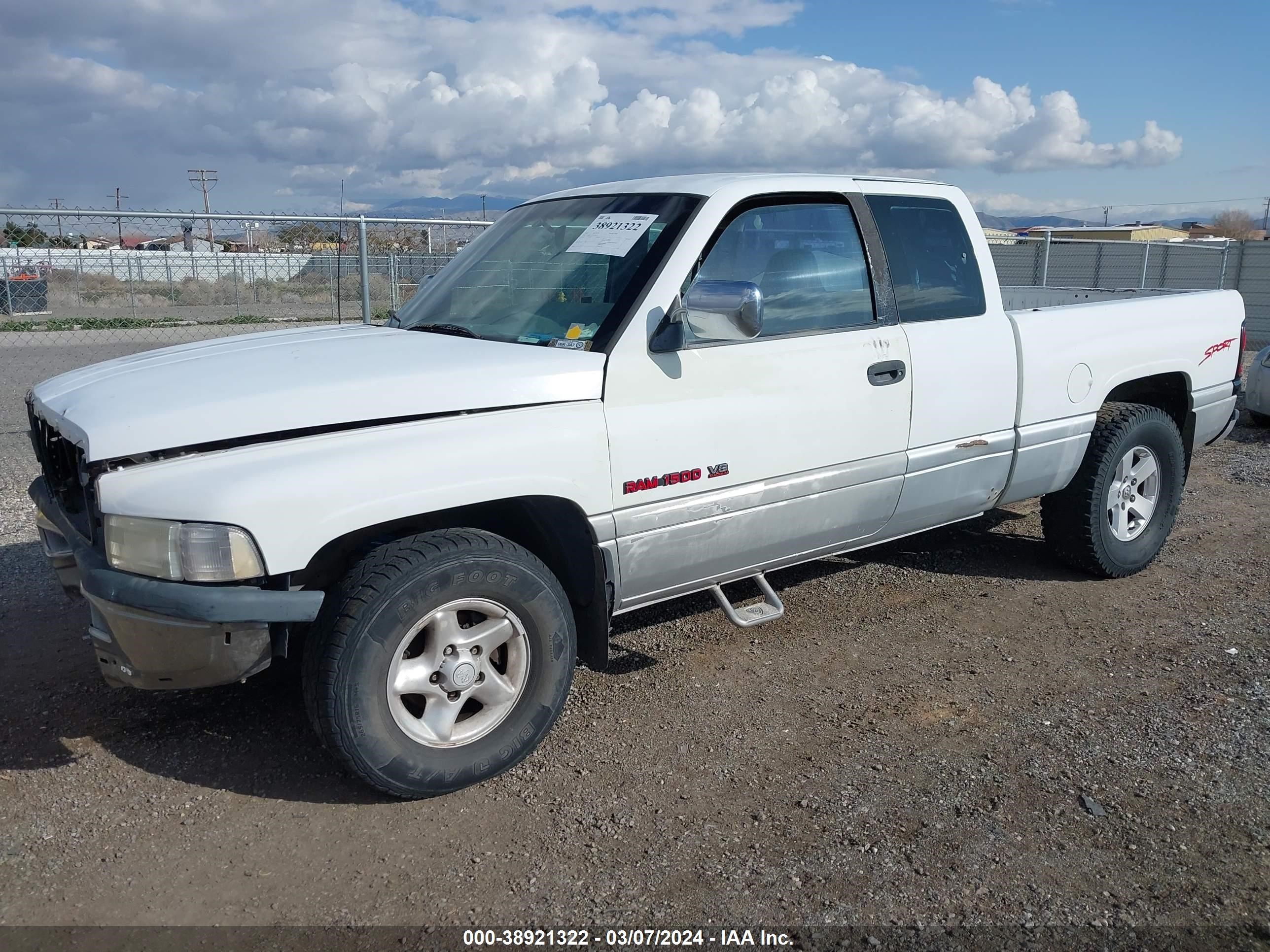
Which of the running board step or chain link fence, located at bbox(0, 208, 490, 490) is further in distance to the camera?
chain link fence, located at bbox(0, 208, 490, 490)

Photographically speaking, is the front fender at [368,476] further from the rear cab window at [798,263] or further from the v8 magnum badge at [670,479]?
the rear cab window at [798,263]

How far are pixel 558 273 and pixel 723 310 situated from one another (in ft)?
2.70

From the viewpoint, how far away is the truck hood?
3016 millimetres

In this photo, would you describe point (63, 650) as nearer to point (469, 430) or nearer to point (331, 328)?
point (331, 328)

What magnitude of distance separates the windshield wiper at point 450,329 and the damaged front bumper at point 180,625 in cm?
130

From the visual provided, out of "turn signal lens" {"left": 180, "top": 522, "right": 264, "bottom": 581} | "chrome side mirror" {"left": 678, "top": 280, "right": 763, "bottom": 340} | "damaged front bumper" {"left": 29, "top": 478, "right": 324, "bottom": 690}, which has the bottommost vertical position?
"damaged front bumper" {"left": 29, "top": 478, "right": 324, "bottom": 690}

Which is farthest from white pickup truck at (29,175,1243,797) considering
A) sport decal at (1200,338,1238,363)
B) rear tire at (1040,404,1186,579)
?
sport decal at (1200,338,1238,363)

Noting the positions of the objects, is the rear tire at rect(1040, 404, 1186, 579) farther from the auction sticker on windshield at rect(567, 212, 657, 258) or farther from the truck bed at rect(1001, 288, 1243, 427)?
the auction sticker on windshield at rect(567, 212, 657, 258)

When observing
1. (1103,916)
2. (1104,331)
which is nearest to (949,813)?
(1103,916)

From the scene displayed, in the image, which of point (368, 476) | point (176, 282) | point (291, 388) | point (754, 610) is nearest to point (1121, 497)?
point (754, 610)

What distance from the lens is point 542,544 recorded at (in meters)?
3.68

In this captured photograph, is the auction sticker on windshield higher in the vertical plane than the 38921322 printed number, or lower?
higher

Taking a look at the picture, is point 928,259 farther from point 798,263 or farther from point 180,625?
point 180,625

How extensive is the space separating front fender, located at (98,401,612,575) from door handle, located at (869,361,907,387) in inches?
51.9
